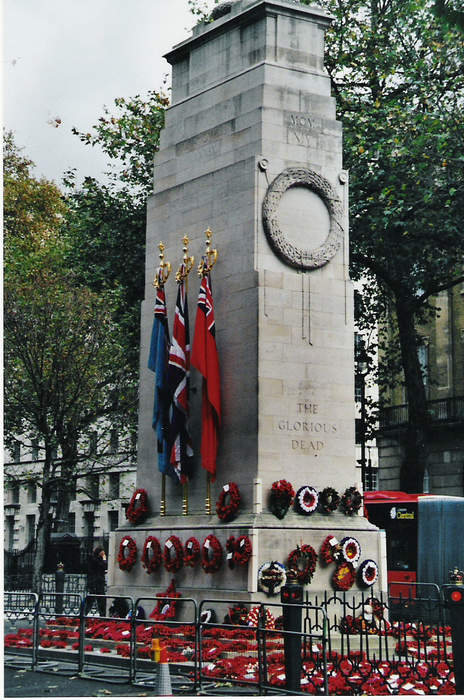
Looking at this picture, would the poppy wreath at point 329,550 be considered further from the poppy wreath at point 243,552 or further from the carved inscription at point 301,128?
the carved inscription at point 301,128

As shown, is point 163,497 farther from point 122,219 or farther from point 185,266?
point 122,219

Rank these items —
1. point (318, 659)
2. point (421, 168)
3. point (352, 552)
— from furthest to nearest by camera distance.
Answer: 1. point (421, 168)
2. point (352, 552)
3. point (318, 659)

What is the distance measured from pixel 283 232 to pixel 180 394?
10.8 ft

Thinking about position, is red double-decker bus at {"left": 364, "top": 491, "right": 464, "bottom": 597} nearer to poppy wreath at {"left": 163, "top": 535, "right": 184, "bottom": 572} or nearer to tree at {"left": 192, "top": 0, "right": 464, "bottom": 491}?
tree at {"left": 192, "top": 0, "right": 464, "bottom": 491}

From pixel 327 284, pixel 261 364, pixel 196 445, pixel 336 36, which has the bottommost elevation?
pixel 196 445

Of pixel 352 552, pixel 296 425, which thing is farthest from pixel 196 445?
pixel 352 552

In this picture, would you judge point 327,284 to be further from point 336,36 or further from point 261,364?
point 336,36

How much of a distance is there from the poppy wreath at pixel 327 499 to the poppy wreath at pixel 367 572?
3.36 feet

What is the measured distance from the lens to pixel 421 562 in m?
32.0

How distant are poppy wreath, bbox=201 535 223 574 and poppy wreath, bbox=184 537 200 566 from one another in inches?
10.5

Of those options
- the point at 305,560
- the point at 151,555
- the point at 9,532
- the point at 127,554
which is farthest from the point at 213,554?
the point at 9,532

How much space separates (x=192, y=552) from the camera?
63.7ft

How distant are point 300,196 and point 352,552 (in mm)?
6132

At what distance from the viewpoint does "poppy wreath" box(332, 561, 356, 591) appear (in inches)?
751
